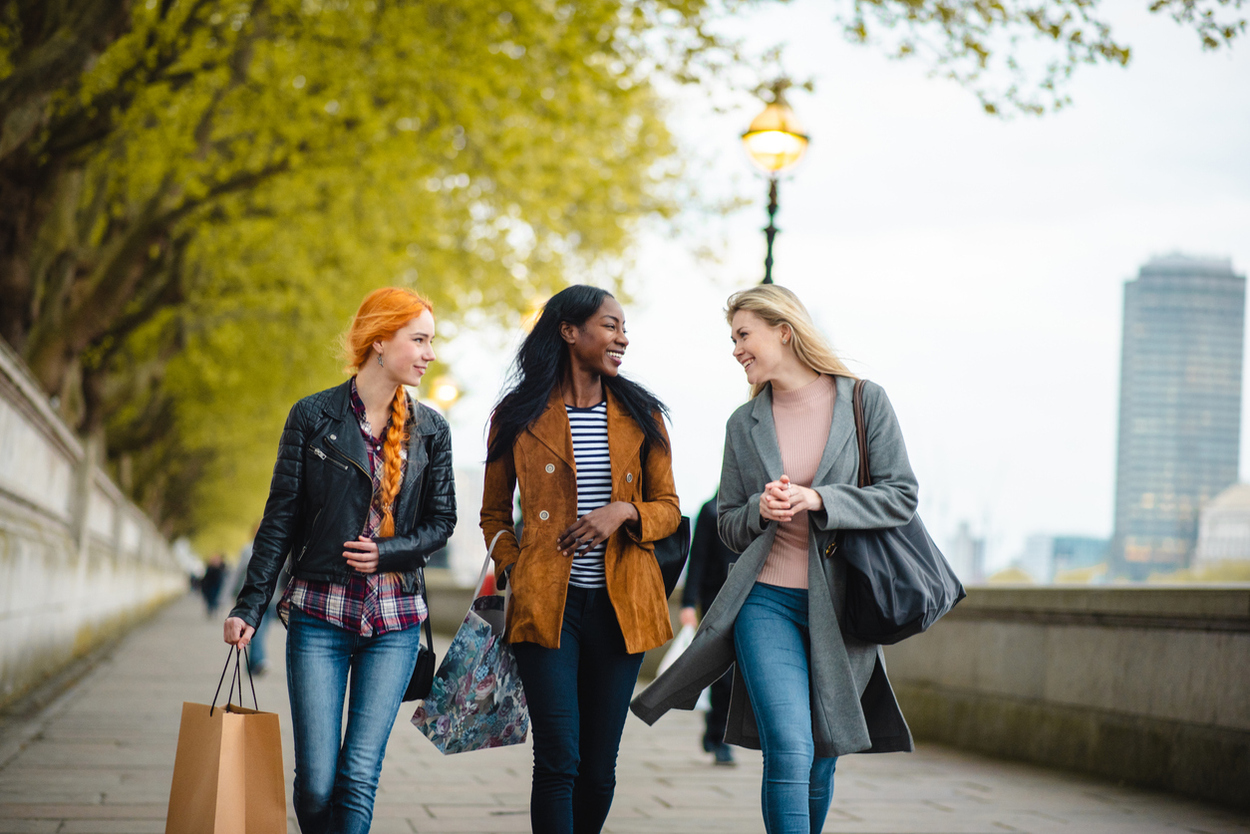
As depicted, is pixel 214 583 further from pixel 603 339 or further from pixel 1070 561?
pixel 603 339

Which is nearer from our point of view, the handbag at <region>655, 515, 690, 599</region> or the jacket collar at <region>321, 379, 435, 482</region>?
the jacket collar at <region>321, 379, 435, 482</region>

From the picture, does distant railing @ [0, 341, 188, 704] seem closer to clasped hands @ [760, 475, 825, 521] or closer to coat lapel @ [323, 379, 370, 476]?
coat lapel @ [323, 379, 370, 476]

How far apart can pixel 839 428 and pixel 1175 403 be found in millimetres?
16113

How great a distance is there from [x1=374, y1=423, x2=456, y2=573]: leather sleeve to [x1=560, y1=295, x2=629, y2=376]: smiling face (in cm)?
51

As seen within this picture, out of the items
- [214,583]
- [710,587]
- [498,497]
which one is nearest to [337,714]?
[498,497]

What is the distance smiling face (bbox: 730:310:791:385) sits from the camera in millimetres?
4254

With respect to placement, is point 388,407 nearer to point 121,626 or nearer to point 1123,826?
point 1123,826

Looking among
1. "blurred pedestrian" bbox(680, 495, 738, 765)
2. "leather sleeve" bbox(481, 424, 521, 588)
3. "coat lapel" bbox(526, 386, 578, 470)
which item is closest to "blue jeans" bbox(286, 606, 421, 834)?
"leather sleeve" bbox(481, 424, 521, 588)

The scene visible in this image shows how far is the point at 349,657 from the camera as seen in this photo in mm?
3902

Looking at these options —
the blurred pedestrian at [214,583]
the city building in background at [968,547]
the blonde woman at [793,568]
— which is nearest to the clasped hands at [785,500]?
the blonde woman at [793,568]

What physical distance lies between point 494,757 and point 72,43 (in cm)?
592

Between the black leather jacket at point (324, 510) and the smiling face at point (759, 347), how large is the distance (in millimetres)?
1104

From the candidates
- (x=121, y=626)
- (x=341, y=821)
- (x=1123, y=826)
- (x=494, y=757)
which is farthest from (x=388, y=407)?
(x=121, y=626)

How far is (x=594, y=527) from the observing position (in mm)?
3922
